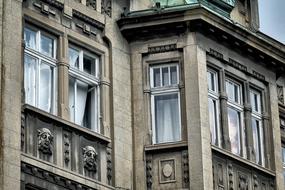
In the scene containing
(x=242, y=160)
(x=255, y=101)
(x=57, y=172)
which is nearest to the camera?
(x=57, y=172)

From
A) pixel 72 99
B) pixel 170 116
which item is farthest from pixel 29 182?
pixel 170 116

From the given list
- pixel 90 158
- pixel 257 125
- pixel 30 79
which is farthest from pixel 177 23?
pixel 30 79

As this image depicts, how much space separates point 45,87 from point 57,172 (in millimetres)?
2176

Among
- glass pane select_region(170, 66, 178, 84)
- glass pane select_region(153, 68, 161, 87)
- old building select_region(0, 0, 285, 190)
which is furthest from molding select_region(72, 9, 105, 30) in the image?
glass pane select_region(170, 66, 178, 84)

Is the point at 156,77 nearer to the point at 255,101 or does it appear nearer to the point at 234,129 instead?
the point at 234,129

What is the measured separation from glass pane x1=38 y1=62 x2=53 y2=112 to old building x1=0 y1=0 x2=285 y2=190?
27 mm

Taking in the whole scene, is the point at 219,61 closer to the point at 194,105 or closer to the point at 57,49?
the point at 194,105

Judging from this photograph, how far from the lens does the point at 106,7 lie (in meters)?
31.8

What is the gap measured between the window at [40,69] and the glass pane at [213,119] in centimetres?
437

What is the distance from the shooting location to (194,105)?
1219 inches

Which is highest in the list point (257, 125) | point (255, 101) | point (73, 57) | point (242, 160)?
point (73, 57)

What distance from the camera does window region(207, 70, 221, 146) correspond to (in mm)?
31672

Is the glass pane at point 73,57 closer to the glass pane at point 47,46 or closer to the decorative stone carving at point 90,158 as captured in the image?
the glass pane at point 47,46

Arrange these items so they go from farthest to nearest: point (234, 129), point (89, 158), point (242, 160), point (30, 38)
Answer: point (234, 129) → point (242, 160) → point (89, 158) → point (30, 38)
